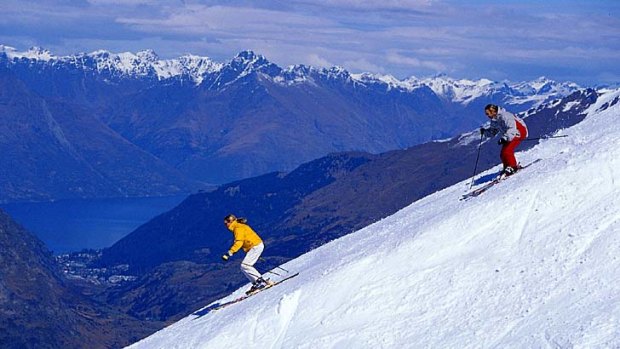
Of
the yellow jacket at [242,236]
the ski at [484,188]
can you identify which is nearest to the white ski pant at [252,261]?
the yellow jacket at [242,236]

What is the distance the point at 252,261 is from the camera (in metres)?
30.8

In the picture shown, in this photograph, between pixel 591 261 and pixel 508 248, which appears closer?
pixel 591 261

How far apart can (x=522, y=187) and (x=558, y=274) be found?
519 cm

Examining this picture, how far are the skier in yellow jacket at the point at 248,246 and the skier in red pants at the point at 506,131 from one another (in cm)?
888

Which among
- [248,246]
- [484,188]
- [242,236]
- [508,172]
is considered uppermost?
[508,172]

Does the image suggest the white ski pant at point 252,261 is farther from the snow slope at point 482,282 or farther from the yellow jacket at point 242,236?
the snow slope at point 482,282

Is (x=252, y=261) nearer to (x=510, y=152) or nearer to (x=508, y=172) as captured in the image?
(x=508, y=172)

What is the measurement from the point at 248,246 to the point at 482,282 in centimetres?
1068

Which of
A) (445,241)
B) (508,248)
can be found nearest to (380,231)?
(445,241)

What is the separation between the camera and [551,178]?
2566cm

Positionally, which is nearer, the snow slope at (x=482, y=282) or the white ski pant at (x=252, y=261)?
the snow slope at (x=482, y=282)

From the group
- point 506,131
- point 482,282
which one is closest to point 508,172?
point 506,131

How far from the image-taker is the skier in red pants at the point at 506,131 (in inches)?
1191

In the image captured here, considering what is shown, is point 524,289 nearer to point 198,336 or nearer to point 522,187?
point 522,187
